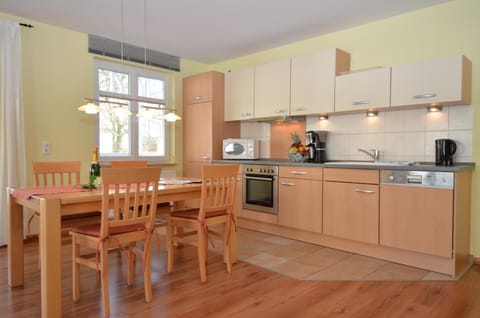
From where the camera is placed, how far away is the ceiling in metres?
3.15

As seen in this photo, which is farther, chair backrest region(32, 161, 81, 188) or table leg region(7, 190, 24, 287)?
chair backrest region(32, 161, 81, 188)

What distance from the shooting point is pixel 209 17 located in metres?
3.49

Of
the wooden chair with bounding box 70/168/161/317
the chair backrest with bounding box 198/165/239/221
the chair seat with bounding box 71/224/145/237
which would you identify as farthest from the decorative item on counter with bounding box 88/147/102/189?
the chair backrest with bounding box 198/165/239/221

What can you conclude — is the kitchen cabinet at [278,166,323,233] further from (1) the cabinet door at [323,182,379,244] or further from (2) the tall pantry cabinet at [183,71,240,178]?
(2) the tall pantry cabinet at [183,71,240,178]

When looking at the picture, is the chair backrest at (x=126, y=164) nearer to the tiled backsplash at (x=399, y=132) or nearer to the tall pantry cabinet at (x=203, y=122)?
the tall pantry cabinet at (x=203, y=122)

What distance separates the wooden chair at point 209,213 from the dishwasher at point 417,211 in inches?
54.1

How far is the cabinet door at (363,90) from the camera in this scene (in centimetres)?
319

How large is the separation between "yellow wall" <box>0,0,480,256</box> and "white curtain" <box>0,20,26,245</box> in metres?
0.15

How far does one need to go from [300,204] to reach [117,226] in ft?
6.77

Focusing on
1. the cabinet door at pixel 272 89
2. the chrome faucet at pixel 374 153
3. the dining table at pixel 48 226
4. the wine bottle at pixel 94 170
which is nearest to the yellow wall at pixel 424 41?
the cabinet door at pixel 272 89

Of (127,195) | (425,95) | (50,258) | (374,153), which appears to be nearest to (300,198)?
(374,153)

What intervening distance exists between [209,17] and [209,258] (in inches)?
97.1

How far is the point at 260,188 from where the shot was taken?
4012 millimetres

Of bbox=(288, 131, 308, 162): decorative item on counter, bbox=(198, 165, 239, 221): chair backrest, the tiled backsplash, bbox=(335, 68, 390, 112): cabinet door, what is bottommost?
bbox=(198, 165, 239, 221): chair backrest
